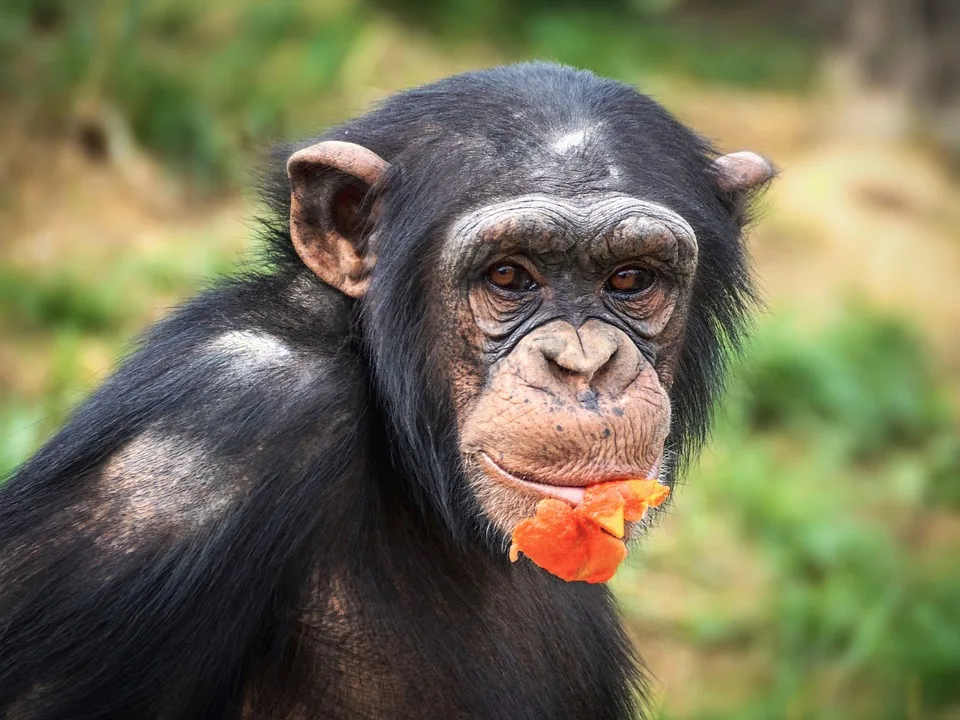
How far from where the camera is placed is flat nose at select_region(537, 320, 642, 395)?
390 cm

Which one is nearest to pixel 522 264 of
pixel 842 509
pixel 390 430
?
pixel 390 430

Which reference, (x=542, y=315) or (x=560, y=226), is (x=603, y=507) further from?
(x=560, y=226)

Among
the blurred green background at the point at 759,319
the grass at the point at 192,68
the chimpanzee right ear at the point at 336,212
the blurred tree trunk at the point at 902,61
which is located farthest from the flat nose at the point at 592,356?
the blurred tree trunk at the point at 902,61

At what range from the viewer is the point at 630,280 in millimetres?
4324

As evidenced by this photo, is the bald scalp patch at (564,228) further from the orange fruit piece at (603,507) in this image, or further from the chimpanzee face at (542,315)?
the orange fruit piece at (603,507)

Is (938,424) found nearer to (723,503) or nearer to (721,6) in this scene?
(723,503)

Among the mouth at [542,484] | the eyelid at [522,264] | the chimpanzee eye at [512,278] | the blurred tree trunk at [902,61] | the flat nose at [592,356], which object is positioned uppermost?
the blurred tree trunk at [902,61]

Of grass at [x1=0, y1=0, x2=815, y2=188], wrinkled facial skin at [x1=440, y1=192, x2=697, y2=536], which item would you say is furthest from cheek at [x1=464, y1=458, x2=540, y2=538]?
grass at [x1=0, y1=0, x2=815, y2=188]

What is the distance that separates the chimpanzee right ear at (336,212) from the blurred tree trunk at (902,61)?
43.3 feet

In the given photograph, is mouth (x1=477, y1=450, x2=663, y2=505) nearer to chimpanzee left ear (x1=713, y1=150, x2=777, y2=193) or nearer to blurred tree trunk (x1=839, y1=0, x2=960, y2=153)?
chimpanzee left ear (x1=713, y1=150, x2=777, y2=193)

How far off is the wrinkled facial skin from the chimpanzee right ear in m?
0.37

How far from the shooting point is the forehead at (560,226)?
411cm

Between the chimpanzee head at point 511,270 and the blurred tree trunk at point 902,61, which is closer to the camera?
the chimpanzee head at point 511,270

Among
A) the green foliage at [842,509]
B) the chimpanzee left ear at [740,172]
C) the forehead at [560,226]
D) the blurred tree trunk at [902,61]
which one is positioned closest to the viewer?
the forehead at [560,226]
